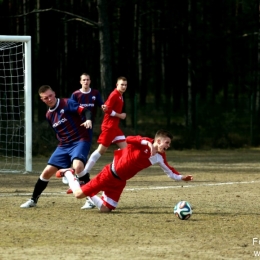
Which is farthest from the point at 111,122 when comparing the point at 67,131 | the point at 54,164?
the point at 54,164

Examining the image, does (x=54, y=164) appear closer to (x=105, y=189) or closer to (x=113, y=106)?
(x=105, y=189)

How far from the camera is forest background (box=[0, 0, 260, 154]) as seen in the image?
91.5 feet

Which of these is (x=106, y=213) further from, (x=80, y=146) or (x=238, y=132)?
(x=238, y=132)

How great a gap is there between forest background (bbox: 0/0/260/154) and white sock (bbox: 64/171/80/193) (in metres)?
13.0

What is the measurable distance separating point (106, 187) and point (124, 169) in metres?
0.38

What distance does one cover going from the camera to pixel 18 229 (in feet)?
32.1

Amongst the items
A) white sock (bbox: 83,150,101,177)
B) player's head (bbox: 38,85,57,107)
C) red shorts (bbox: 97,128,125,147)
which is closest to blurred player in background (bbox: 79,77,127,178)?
red shorts (bbox: 97,128,125,147)

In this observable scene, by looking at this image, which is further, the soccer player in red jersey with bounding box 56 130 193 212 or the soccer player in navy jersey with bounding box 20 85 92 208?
the soccer player in navy jersey with bounding box 20 85 92 208

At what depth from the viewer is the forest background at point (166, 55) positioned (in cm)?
2788

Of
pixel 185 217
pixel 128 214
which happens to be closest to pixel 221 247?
pixel 185 217

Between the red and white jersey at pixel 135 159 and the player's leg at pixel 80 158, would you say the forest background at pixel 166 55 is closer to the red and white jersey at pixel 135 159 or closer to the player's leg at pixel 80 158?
the player's leg at pixel 80 158

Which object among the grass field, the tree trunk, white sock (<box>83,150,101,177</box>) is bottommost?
the grass field

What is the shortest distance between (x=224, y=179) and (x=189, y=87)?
18251mm

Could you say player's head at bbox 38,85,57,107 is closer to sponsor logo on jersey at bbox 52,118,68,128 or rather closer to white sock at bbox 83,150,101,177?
sponsor logo on jersey at bbox 52,118,68,128
